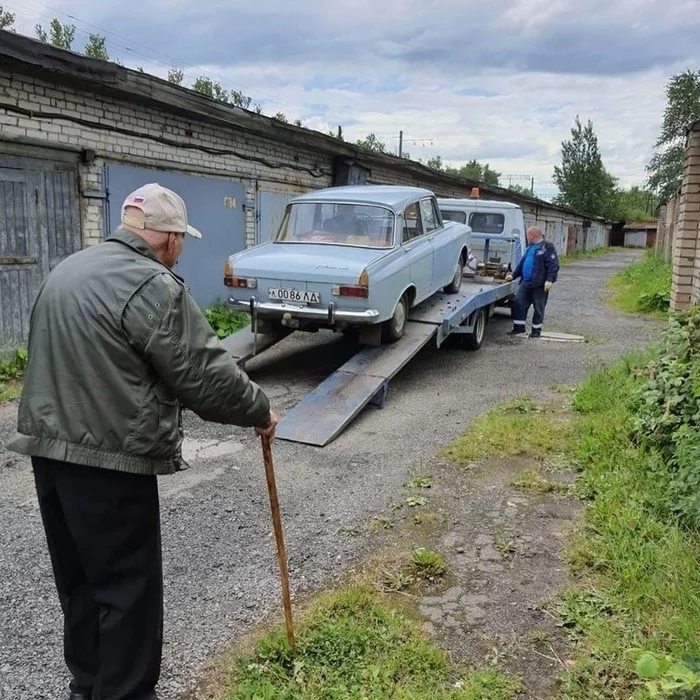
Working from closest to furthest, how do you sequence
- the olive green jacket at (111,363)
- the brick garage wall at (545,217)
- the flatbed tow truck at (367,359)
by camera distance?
the olive green jacket at (111,363), the flatbed tow truck at (367,359), the brick garage wall at (545,217)

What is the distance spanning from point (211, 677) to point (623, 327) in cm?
1145

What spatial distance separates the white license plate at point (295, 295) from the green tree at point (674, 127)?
41933mm

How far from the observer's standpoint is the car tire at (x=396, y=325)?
760cm

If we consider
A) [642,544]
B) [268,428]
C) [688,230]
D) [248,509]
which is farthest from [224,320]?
[268,428]

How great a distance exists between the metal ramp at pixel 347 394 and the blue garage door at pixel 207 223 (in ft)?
12.7

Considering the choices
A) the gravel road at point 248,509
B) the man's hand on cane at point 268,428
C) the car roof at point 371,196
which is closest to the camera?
the man's hand on cane at point 268,428

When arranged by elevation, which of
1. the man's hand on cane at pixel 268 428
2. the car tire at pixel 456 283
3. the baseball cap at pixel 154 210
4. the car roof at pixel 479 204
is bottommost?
the man's hand on cane at pixel 268 428

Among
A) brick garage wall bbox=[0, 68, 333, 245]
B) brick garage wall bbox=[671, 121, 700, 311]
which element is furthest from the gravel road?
brick garage wall bbox=[0, 68, 333, 245]

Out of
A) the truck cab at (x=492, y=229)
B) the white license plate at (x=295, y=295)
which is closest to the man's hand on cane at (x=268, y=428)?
the white license plate at (x=295, y=295)

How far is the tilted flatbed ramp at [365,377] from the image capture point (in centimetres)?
600

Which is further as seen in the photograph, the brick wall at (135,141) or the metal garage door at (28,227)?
the brick wall at (135,141)

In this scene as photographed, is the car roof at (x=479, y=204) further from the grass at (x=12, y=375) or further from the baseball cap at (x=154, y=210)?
the baseball cap at (x=154, y=210)

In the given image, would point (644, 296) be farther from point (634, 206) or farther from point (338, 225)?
point (634, 206)

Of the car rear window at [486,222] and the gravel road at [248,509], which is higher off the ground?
the car rear window at [486,222]
